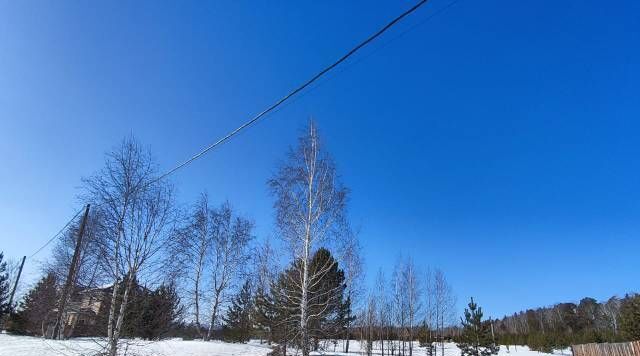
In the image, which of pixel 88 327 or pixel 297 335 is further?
pixel 297 335

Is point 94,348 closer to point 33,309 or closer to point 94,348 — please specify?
point 94,348

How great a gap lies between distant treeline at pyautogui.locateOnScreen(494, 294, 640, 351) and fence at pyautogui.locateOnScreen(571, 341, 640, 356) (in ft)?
25.8

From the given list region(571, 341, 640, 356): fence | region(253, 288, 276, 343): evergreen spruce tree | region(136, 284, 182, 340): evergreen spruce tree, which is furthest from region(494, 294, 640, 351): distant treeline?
region(136, 284, 182, 340): evergreen spruce tree

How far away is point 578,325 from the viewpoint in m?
82.9

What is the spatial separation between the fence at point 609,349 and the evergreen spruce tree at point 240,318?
2579 centimetres

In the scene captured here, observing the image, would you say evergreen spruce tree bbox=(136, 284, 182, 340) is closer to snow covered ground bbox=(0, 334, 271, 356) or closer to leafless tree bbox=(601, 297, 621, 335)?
snow covered ground bbox=(0, 334, 271, 356)

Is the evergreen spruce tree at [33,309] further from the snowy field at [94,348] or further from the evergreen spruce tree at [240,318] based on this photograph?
the evergreen spruce tree at [240,318]

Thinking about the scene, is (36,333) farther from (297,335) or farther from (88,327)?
(297,335)

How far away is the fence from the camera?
12039 mm

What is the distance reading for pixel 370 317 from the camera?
37.9 m

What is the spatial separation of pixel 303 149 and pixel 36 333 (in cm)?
3092

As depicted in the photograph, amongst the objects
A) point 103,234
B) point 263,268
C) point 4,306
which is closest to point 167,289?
point 103,234

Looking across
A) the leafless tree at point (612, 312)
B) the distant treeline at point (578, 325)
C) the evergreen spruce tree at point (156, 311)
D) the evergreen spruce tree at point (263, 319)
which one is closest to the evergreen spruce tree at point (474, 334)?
the distant treeline at point (578, 325)

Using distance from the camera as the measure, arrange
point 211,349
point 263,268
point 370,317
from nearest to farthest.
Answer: point 211,349 → point 263,268 → point 370,317
